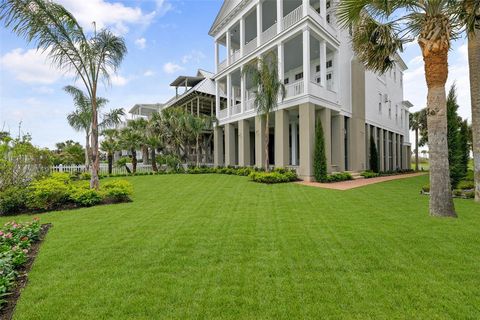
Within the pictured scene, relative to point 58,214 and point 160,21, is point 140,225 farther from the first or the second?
point 160,21

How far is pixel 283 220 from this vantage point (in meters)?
5.51

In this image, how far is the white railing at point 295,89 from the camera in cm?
1352

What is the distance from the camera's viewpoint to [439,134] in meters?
5.62

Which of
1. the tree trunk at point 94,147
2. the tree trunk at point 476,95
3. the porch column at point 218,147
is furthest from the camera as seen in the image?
the porch column at point 218,147

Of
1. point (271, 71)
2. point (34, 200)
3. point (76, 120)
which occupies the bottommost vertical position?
point (34, 200)

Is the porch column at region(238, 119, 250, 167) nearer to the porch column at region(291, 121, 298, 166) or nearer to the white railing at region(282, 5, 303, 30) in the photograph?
the porch column at region(291, 121, 298, 166)

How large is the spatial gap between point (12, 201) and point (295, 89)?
13179mm

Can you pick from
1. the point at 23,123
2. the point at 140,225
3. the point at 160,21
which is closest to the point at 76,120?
the point at 23,123

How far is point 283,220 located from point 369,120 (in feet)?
59.0

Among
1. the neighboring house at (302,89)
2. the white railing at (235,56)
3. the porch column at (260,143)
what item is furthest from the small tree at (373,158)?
the white railing at (235,56)

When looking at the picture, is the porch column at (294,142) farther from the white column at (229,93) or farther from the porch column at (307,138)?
the white column at (229,93)

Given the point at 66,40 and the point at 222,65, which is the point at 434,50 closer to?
the point at 66,40

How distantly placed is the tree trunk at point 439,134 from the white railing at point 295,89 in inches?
314

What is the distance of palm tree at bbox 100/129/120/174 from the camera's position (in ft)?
61.3
